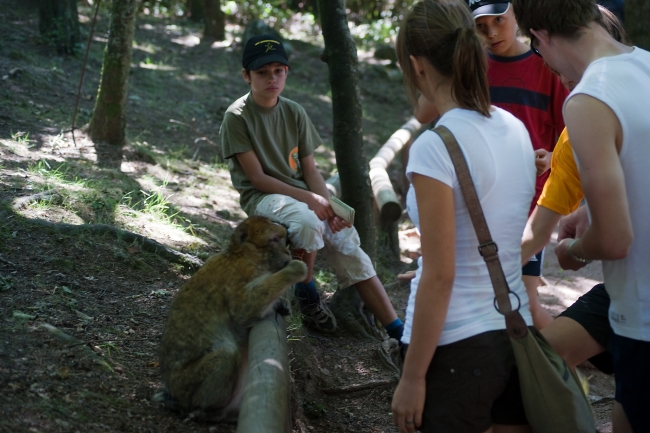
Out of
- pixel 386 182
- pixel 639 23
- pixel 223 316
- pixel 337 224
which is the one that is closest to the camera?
pixel 223 316

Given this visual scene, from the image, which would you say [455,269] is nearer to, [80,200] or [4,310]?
[4,310]

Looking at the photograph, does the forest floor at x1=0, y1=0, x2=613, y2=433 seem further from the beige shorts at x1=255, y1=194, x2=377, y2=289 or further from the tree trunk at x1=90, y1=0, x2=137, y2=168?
the beige shorts at x1=255, y1=194, x2=377, y2=289

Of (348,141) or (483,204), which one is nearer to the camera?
(483,204)

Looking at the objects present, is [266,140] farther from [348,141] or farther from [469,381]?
[469,381]

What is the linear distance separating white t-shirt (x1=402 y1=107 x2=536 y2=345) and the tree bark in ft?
9.77

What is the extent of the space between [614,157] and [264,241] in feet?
7.07

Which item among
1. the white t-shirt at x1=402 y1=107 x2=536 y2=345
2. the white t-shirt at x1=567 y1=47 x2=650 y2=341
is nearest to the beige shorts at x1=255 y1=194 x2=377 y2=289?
the white t-shirt at x1=402 y1=107 x2=536 y2=345

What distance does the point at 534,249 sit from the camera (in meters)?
2.71

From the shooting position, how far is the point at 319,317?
4879 mm

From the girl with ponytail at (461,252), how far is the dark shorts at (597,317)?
80cm

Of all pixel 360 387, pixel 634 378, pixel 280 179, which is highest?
pixel 280 179

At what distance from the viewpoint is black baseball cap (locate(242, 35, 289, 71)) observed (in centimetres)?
462

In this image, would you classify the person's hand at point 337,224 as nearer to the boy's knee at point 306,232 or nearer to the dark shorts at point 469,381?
the boy's knee at point 306,232

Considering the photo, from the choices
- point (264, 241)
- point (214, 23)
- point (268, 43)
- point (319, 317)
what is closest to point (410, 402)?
point (264, 241)
